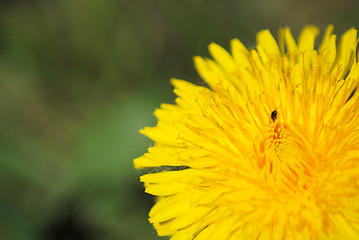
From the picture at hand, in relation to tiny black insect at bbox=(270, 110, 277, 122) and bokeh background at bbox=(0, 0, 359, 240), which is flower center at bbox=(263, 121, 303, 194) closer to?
tiny black insect at bbox=(270, 110, 277, 122)

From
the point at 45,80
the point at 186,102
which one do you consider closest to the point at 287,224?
the point at 186,102

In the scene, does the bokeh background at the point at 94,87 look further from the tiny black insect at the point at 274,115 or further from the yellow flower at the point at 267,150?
the tiny black insect at the point at 274,115

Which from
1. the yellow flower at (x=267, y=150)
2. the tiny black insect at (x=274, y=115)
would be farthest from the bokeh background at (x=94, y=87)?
the tiny black insect at (x=274, y=115)

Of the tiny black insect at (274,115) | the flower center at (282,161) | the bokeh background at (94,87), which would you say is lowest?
the flower center at (282,161)

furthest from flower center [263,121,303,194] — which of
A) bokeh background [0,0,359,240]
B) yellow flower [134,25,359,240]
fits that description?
bokeh background [0,0,359,240]

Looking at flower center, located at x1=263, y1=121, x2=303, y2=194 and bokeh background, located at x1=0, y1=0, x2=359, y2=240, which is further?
bokeh background, located at x1=0, y1=0, x2=359, y2=240

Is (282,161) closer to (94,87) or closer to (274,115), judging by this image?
(274,115)
